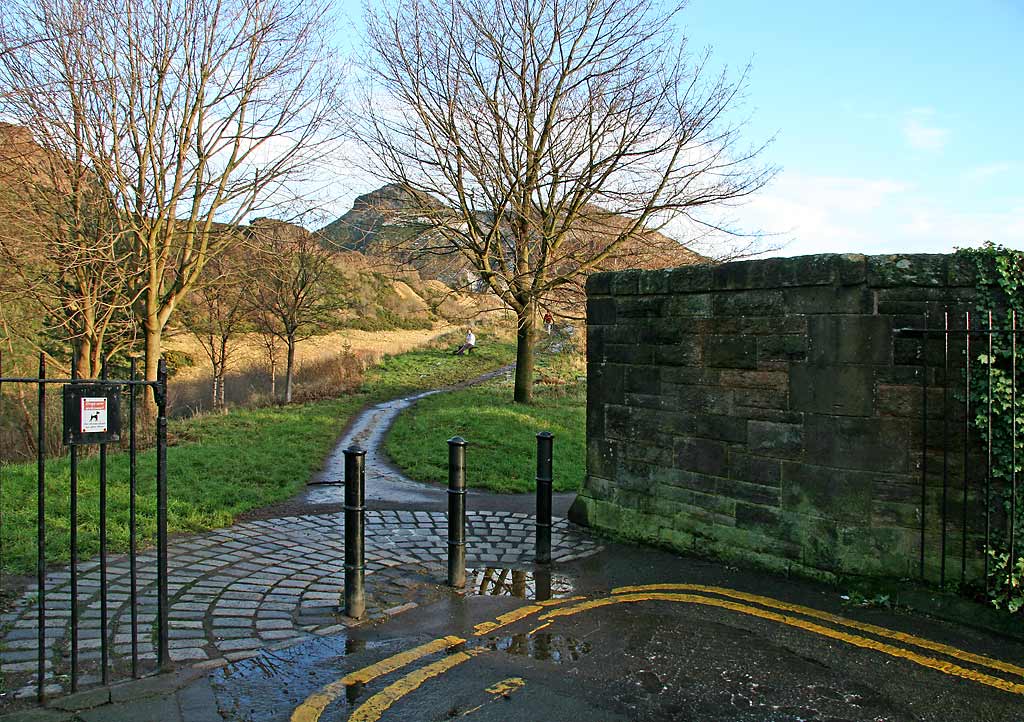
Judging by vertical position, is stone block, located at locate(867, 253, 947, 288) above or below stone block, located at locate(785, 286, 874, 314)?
above

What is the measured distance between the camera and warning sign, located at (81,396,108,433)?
3715mm

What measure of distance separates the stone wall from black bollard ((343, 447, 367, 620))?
2.82 meters

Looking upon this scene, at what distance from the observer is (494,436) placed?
13.5 metres

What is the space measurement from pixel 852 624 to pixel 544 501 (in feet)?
8.14

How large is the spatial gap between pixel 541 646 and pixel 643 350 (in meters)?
3.18

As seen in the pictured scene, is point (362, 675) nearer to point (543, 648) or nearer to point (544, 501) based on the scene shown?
point (543, 648)

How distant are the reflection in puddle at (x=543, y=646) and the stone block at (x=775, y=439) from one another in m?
2.33

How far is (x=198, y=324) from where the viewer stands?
21.7 m

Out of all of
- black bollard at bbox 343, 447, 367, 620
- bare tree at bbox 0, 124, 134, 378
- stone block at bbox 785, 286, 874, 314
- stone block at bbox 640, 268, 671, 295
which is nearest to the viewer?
black bollard at bbox 343, 447, 367, 620

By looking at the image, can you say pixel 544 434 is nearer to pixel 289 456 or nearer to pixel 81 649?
pixel 81 649

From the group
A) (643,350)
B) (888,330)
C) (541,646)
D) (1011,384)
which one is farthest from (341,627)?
(1011,384)

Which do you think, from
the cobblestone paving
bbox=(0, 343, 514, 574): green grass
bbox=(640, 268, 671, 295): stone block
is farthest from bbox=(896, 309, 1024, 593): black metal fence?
bbox=(0, 343, 514, 574): green grass

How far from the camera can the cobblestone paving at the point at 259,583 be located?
4.39 meters

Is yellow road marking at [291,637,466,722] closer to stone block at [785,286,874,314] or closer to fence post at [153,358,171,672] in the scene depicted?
fence post at [153,358,171,672]
